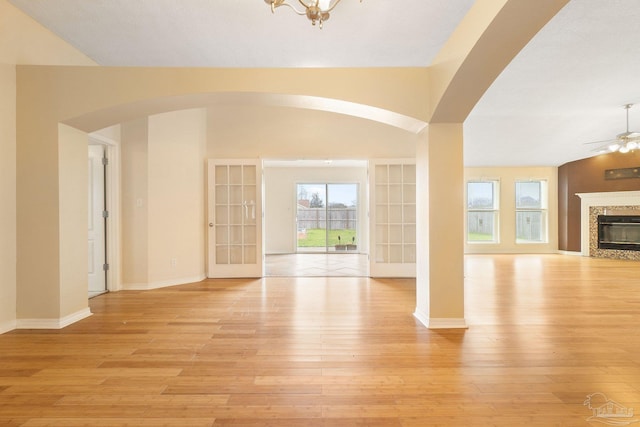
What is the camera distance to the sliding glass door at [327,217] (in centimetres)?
925

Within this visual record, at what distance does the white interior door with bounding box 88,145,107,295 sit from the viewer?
4391mm

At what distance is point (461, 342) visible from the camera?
2.76 metres

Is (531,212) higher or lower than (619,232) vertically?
higher

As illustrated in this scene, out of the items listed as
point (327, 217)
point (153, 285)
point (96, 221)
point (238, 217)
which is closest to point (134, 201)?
point (96, 221)

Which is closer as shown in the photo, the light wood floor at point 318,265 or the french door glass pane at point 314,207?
the light wood floor at point 318,265

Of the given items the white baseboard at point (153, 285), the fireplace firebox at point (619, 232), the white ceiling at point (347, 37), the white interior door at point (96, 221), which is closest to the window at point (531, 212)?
the fireplace firebox at point (619, 232)

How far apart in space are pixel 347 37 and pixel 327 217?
20.3ft

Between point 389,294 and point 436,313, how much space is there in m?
1.24

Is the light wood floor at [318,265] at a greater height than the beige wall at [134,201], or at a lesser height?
lesser

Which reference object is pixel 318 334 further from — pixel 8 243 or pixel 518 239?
pixel 518 239

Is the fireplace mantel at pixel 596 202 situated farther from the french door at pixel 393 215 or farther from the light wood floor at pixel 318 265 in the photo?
the french door at pixel 393 215

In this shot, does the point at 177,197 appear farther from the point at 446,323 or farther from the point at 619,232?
the point at 619,232

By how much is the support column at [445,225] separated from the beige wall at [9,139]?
3994mm

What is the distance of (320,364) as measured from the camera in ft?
7.72
